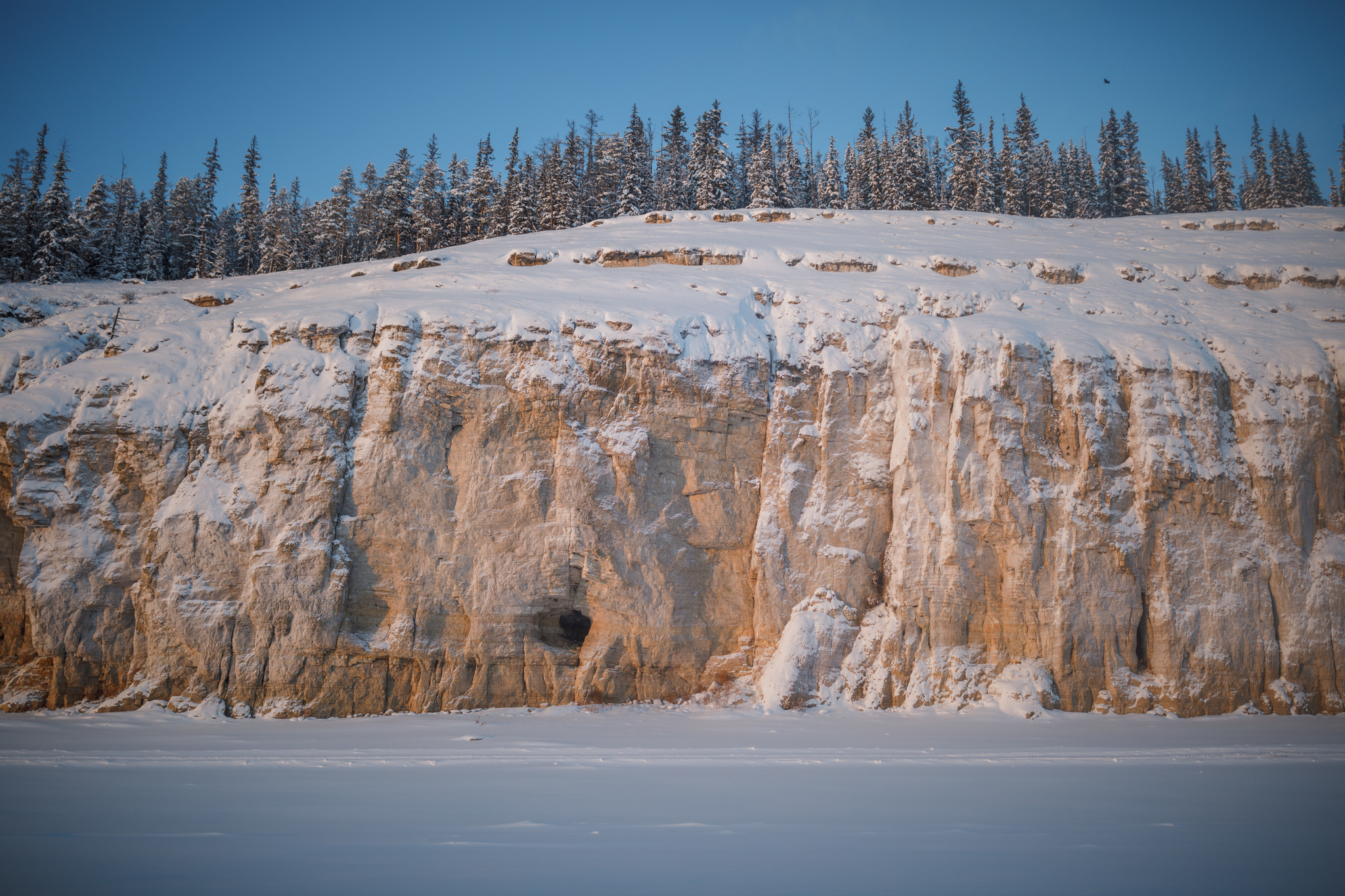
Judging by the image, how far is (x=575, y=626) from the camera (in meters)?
20.3

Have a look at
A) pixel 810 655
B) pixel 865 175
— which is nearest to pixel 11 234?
pixel 810 655

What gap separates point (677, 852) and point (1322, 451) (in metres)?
21.3

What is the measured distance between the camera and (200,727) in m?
15.4

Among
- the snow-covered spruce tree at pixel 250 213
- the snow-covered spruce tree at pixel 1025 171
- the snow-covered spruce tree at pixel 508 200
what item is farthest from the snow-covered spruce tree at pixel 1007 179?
the snow-covered spruce tree at pixel 250 213

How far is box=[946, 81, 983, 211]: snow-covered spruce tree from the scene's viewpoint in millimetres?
51094

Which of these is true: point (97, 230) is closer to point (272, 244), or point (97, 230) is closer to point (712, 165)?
point (272, 244)

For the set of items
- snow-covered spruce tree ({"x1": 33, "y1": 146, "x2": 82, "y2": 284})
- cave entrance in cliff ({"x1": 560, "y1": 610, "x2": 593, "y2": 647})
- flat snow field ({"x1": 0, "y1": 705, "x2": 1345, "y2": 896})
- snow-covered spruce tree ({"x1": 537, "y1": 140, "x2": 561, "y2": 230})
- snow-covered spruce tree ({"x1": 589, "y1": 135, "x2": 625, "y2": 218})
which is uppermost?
snow-covered spruce tree ({"x1": 589, "y1": 135, "x2": 625, "y2": 218})

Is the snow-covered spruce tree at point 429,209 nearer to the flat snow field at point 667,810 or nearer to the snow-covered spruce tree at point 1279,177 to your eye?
the flat snow field at point 667,810

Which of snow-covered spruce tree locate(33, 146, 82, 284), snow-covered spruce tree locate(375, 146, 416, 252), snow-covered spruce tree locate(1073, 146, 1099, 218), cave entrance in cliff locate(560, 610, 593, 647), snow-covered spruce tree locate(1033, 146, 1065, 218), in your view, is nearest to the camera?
cave entrance in cliff locate(560, 610, 593, 647)

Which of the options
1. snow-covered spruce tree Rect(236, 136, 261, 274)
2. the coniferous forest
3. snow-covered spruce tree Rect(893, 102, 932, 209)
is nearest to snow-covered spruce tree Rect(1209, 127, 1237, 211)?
the coniferous forest

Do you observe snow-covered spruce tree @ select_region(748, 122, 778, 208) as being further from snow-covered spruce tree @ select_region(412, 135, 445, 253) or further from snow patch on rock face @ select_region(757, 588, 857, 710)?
snow patch on rock face @ select_region(757, 588, 857, 710)

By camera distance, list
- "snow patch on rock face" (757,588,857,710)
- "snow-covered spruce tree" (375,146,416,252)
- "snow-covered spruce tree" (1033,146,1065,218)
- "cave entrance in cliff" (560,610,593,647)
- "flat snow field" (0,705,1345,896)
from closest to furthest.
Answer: "flat snow field" (0,705,1345,896), "snow patch on rock face" (757,588,857,710), "cave entrance in cliff" (560,610,593,647), "snow-covered spruce tree" (375,146,416,252), "snow-covered spruce tree" (1033,146,1065,218)

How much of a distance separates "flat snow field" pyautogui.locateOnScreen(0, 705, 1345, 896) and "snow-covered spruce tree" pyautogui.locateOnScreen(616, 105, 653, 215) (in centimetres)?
4029

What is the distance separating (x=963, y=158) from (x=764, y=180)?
48.0 feet
